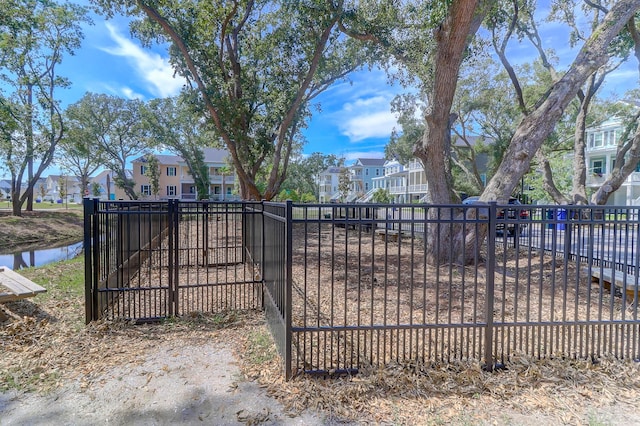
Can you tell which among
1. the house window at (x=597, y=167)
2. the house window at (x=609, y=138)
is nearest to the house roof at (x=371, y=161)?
the house window at (x=597, y=167)

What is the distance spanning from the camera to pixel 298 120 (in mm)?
14070

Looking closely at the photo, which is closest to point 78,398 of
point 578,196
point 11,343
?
point 11,343

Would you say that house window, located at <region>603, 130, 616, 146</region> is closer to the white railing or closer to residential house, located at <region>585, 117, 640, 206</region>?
residential house, located at <region>585, 117, 640, 206</region>

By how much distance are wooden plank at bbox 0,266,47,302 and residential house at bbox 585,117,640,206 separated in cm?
3181

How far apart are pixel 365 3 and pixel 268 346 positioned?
9.66m

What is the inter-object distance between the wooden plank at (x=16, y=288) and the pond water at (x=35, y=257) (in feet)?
23.9

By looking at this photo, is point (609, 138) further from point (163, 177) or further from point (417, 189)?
point (163, 177)

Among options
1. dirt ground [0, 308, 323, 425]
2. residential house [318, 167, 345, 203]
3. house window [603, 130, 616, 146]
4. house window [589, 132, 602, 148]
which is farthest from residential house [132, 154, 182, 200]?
house window [603, 130, 616, 146]

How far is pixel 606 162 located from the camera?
26.8 m

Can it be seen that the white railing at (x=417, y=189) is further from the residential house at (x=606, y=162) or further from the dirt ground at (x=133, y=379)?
the dirt ground at (x=133, y=379)

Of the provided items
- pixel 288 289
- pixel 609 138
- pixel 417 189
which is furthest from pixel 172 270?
pixel 417 189

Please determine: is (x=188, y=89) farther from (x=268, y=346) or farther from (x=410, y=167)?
A: (x=410, y=167)

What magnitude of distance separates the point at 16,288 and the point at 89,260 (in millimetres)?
982

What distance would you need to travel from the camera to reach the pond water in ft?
35.3
